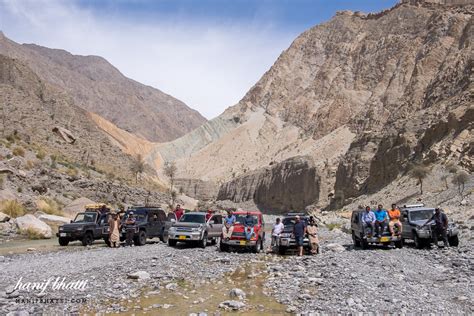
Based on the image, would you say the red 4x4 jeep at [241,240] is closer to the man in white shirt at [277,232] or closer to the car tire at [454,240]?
the man in white shirt at [277,232]

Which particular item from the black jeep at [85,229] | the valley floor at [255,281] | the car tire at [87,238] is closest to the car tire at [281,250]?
the valley floor at [255,281]

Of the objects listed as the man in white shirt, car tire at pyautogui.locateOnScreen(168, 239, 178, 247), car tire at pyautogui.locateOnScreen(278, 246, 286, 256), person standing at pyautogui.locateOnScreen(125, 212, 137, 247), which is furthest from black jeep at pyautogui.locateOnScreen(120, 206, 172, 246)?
car tire at pyautogui.locateOnScreen(278, 246, 286, 256)

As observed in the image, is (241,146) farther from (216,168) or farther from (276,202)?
(276,202)

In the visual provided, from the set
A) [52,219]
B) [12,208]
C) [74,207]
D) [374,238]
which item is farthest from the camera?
[74,207]

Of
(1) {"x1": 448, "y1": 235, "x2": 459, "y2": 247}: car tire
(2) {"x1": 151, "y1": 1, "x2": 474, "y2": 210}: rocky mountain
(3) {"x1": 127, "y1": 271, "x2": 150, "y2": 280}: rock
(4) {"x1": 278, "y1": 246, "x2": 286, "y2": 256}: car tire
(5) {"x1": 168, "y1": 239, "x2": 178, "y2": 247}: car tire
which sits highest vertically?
(2) {"x1": 151, "y1": 1, "x2": 474, "y2": 210}: rocky mountain

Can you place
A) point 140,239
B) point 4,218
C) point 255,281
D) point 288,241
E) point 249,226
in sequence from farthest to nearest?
point 4,218 → point 140,239 → point 249,226 → point 288,241 → point 255,281

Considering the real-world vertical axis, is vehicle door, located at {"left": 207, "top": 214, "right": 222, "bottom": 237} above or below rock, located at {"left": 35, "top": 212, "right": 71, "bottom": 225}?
below

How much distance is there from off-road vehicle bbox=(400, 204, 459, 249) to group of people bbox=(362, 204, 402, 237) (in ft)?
2.21

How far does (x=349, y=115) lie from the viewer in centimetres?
10075

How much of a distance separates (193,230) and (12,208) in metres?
16.5

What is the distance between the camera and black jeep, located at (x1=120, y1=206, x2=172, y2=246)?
77.9 feet

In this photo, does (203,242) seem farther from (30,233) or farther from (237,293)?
(30,233)

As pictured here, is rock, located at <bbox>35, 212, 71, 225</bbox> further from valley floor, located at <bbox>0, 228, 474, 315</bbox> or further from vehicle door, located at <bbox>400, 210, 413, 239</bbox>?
vehicle door, located at <bbox>400, 210, 413, 239</bbox>

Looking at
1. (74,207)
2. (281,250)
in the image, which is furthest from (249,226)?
(74,207)
